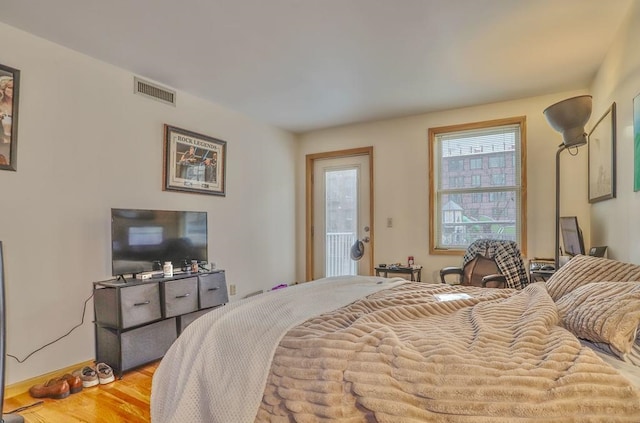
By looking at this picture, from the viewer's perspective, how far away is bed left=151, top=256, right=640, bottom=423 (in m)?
0.88

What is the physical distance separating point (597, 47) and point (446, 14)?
1361mm

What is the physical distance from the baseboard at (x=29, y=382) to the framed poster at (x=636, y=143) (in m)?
3.94

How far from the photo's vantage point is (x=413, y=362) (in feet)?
3.25

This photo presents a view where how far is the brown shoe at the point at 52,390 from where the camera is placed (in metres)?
2.20

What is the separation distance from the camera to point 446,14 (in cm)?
224

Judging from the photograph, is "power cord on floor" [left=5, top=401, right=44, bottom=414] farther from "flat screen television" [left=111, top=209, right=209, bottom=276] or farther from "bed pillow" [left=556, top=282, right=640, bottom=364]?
"bed pillow" [left=556, top=282, right=640, bottom=364]

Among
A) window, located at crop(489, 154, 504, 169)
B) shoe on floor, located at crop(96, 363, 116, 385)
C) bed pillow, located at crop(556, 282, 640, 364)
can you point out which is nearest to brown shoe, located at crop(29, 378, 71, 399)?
shoe on floor, located at crop(96, 363, 116, 385)

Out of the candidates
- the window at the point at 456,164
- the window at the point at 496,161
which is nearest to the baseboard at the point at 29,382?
the window at the point at 456,164

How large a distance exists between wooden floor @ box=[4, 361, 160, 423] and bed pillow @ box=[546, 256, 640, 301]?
2.29 metres

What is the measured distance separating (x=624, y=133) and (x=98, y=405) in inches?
147

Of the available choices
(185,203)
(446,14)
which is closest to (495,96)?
(446,14)

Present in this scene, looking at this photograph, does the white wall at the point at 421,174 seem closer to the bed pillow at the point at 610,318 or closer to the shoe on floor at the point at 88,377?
the bed pillow at the point at 610,318

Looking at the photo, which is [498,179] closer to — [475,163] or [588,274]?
[475,163]

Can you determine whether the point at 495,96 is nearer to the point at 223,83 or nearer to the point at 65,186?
the point at 223,83
